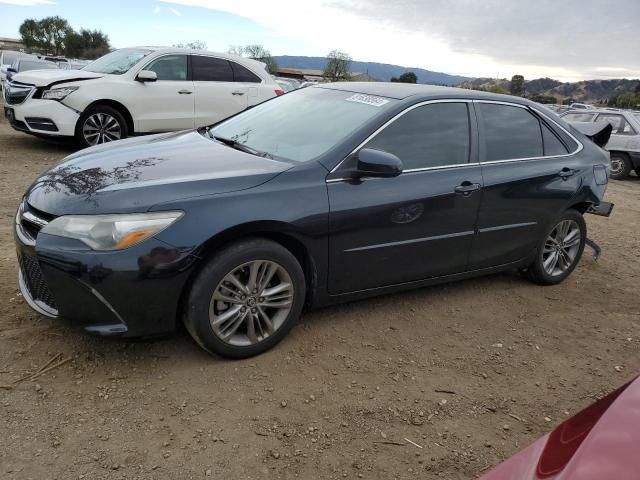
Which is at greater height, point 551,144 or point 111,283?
point 551,144

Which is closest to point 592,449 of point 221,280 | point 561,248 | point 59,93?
point 221,280

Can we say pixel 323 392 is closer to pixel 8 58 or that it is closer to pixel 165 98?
pixel 165 98

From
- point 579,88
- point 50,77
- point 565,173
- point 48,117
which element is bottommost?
point 48,117

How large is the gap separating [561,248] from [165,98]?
646 cm

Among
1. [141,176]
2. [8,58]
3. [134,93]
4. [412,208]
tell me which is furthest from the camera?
[8,58]

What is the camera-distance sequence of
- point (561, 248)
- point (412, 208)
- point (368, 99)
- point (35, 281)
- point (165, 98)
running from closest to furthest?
point (35, 281) → point (412, 208) → point (368, 99) → point (561, 248) → point (165, 98)

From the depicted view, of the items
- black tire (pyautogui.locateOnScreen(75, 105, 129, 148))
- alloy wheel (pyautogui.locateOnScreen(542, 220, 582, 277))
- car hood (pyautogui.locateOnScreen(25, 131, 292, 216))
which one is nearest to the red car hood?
car hood (pyautogui.locateOnScreen(25, 131, 292, 216))

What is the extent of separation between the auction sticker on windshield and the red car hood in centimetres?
260

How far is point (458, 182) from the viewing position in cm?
390

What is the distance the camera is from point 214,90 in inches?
363

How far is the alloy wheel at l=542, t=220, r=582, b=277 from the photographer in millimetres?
4750

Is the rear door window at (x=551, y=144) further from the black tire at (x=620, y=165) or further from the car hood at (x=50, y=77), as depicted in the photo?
the black tire at (x=620, y=165)

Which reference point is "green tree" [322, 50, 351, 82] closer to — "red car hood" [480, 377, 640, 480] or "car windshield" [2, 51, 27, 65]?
"car windshield" [2, 51, 27, 65]

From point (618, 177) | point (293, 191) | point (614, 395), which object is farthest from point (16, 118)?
point (618, 177)
